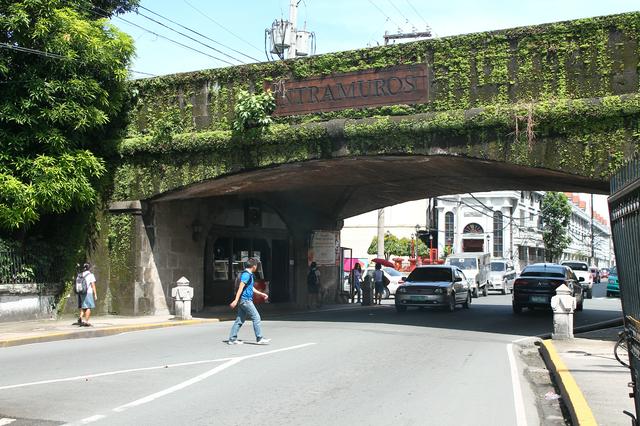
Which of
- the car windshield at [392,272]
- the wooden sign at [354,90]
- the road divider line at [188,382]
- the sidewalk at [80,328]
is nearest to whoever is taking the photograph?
the road divider line at [188,382]

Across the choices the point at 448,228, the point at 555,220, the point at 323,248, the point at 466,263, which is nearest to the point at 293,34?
the point at 323,248

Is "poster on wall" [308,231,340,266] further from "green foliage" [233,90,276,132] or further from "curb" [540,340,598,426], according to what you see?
"curb" [540,340,598,426]

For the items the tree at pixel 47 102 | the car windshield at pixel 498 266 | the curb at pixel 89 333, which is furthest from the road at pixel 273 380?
the car windshield at pixel 498 266

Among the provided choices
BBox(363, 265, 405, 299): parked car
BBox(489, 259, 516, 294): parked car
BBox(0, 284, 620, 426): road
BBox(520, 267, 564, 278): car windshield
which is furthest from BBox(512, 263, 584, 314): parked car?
BBox(489, 259, 516, 294): parked car

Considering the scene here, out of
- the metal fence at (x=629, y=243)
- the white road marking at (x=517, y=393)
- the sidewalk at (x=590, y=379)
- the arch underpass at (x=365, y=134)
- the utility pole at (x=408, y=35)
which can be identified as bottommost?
A: the white road marking at (x=517, y=393)

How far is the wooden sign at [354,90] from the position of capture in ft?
59.5

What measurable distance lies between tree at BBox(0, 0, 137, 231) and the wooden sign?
16.9ft

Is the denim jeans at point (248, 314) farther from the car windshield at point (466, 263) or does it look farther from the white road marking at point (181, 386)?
the car windshield at point (466, 263)

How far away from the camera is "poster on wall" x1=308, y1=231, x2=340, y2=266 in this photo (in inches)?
1163

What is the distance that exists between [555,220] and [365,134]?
190 feet

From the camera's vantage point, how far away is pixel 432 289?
79.0 feet

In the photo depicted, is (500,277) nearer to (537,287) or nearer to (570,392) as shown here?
(537,287)

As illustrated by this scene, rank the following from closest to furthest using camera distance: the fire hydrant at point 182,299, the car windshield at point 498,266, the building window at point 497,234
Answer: the fire hydrant at point 182,299 < the car windshield at point 498,266 < the building window at point 497,234

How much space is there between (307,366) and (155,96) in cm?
1349
